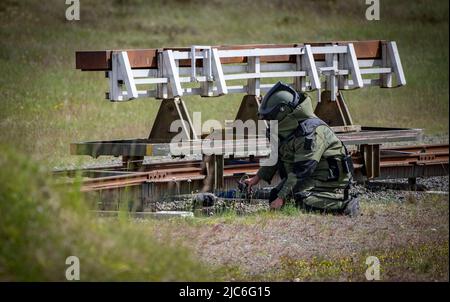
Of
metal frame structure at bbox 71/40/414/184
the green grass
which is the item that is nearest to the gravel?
metal frame structure at bbox 71/40/414/184

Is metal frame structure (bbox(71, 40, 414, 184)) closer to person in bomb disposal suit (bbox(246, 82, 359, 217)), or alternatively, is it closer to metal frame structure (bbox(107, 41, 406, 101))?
metal frame structure (bbox(107, 41, 406, 101))

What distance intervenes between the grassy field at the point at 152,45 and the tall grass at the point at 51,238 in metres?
7.86

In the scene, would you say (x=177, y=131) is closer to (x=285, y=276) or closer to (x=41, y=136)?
(x=285, y=276)

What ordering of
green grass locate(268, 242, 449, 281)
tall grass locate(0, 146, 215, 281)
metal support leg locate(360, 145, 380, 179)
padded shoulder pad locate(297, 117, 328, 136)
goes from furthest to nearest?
metal support leg locate(360, 145, 380, 179) → padded shoulder pad locate(297, 117, 328, 136) → green grass locate(268, 242, 449, 281) → tall grass locate(0, 146, 215, 281)

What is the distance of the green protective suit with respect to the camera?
12.6 meters

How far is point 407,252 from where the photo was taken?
10.8 metres

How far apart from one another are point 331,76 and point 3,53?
15.5 m

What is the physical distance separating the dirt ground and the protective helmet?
112 centimetres

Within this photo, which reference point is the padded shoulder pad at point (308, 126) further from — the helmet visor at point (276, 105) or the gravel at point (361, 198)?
the gravel at point (361, 198)

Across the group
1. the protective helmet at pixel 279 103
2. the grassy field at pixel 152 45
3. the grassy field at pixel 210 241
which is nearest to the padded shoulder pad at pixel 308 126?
the protective helmet at pixel 279 103

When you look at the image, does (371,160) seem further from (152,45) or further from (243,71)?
(152,45)

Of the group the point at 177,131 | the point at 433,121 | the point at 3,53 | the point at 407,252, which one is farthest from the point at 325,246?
the point at 3,53

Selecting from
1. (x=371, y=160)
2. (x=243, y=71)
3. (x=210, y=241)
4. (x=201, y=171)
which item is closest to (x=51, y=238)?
(x=210, y=241)

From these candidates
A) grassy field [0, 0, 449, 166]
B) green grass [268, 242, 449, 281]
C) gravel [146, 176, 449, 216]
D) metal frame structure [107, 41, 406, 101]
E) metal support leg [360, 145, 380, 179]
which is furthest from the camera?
grassy field [0, 0, 449, 166]
